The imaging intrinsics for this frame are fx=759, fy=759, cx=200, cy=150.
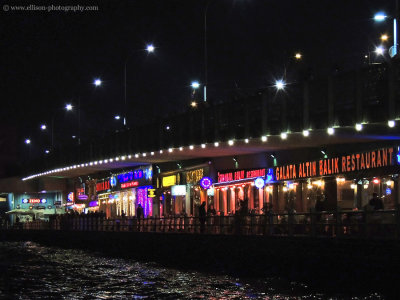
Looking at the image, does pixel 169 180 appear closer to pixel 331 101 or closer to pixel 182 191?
pixel 182 191

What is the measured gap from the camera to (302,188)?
40688 millimetres

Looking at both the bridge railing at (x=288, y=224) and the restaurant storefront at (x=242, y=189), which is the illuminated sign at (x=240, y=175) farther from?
the bridge railing at (x=288, y=224)

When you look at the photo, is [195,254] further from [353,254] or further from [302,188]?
[353,254]

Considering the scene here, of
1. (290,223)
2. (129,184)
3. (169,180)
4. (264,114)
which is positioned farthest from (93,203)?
(290,223)

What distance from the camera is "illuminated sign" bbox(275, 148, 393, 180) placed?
33484 mm

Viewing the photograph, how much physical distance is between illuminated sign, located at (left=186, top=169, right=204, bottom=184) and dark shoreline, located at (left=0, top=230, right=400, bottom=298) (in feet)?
22.1

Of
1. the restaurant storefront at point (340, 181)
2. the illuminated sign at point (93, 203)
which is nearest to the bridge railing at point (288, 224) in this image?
the restaurant storefront at point (340, 181)

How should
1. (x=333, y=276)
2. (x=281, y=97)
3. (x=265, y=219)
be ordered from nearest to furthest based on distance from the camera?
(x=333, y=276)
(x=265, y=219)
(x=281, y=97)

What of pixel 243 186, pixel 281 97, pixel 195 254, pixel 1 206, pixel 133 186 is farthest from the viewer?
pixel 1 206

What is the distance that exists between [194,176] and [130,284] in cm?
2517

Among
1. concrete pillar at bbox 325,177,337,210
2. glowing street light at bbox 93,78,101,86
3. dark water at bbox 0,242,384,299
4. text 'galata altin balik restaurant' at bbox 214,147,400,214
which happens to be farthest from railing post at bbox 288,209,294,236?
glowing street light at bbox 93,78,101,86

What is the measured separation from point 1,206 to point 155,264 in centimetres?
8557

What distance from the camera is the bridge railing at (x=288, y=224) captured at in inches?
971

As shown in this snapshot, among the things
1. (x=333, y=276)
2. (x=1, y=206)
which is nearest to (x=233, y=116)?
(x=333, y=276)
